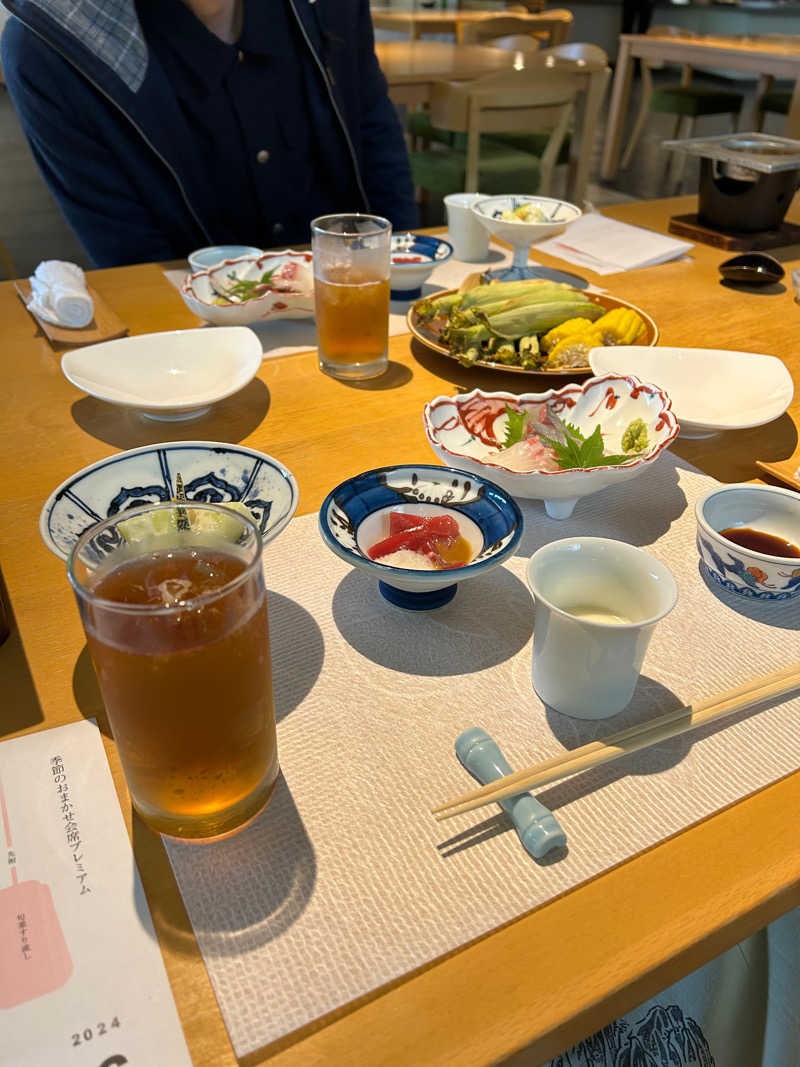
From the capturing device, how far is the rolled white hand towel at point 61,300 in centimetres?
120

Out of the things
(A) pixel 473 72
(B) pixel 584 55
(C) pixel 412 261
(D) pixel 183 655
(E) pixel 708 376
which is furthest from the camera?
(A) pixel 473 72

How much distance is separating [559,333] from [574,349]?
0.06 m

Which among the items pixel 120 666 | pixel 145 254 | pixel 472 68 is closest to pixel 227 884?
pixel 120 666

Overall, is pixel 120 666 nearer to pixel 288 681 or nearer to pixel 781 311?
pixel 288 681

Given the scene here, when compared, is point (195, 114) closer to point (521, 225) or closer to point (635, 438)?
point (521, 225)

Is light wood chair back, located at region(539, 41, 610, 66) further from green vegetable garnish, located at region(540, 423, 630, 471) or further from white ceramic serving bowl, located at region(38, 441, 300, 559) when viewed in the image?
white ceramic serving bowl, located at region(38, 441, 300, 559)

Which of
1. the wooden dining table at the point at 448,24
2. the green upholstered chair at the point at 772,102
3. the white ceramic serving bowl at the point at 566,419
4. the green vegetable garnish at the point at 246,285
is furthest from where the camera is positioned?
the green upholstered chair at the point at 772,102

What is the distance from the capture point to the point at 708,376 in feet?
3.45

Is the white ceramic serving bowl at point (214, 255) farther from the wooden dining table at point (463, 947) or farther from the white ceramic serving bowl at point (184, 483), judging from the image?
the white ceramic serving bowl at point (184, 483)

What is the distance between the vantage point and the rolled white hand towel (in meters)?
1.20

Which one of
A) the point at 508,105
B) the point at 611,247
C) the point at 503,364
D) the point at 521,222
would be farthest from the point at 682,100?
the point at 503,364

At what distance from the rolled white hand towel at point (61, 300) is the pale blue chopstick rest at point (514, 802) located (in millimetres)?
980

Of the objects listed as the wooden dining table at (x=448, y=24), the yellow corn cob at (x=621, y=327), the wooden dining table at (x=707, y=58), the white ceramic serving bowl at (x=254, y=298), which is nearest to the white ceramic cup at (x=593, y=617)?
the yellow corn cob at (x=621, y=327)

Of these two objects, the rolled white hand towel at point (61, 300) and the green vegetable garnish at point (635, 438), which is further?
the rolled white hand towel at point (61, 300)
